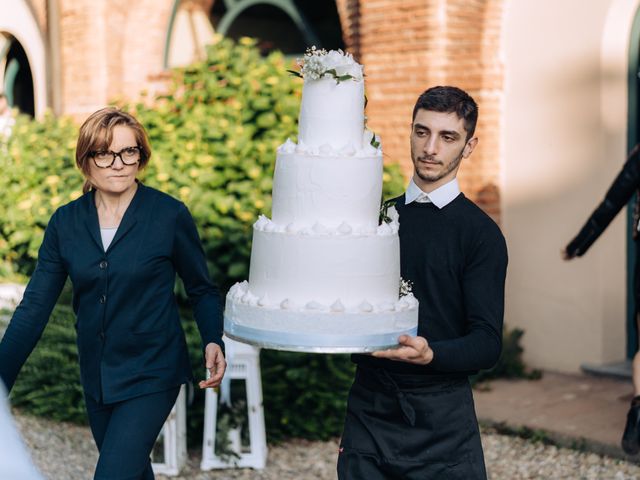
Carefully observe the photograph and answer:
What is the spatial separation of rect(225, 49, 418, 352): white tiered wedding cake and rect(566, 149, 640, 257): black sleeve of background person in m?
2.75

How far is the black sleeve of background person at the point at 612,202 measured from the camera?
5449 mm

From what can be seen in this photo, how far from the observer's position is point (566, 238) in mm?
7434

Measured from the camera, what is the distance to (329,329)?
2854 mm

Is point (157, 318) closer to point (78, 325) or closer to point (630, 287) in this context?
point (78, 325)

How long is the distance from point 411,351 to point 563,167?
16.1ft

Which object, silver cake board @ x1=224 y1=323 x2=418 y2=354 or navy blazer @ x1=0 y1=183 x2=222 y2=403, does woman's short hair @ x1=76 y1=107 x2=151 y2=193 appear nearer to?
navy blazer @ x1=0 y1=183 x2=222 y2=403

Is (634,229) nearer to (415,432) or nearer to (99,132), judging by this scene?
(415,432)

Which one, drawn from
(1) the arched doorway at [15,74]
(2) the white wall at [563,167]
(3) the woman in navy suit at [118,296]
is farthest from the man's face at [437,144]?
(1) the arched doorway at [15,74]

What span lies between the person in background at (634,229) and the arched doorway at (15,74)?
38.5 ft

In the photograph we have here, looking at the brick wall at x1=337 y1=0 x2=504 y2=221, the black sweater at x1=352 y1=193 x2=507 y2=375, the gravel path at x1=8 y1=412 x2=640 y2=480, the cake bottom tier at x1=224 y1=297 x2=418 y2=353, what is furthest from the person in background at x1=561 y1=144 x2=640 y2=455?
the cake bottom tier at x1=224 y1=297 x2=418 y2=353

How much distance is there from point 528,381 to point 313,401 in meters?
2.04

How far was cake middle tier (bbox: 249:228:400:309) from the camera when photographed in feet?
9.69

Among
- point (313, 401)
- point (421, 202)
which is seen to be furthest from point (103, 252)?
point (313, 401)

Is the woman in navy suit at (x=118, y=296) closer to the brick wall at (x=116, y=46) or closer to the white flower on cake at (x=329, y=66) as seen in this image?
the white flower on cake at (x=329, y=66)
